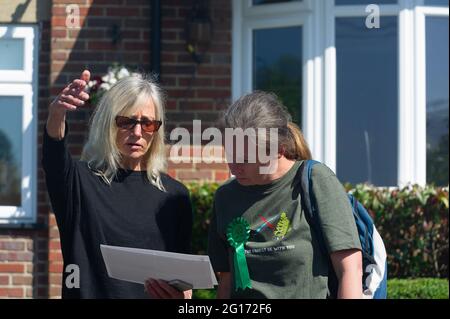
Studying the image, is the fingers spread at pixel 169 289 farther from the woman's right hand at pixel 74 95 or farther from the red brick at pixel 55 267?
the red brick at pixel 55 267

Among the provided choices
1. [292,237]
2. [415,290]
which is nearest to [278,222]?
[292,237]

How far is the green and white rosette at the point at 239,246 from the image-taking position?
3.21 m

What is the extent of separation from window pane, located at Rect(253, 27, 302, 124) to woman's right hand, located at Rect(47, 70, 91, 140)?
13.4ft

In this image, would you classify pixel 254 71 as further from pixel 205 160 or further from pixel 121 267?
pixel 121 267

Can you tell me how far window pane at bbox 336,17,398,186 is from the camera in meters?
7.28

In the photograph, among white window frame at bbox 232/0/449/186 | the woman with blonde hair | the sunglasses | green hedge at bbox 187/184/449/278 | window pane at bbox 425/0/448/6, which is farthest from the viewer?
window pane at bbox 425/0/448/6

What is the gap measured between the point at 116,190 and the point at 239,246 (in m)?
0.62

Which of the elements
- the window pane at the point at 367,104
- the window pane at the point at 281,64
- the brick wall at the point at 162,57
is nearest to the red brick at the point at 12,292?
the brick wall at the point at 162,57

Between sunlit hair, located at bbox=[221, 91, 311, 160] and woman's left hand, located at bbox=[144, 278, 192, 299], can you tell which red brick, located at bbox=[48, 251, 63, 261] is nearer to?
woman's left hand, located at bbox=[144, 278, 192, 299]

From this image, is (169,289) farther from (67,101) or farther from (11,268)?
(11,268)

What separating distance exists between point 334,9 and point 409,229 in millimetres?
1821

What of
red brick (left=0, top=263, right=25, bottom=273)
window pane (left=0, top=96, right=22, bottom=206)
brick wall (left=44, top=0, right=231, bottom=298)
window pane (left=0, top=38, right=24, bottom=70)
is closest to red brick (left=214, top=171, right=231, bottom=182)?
brick wall (left=44, top=0, right=231, bottom=298)

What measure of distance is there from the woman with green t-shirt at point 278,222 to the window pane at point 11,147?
169 inches
